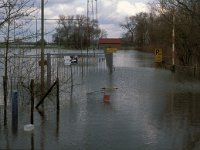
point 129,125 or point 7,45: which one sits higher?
point 7,45

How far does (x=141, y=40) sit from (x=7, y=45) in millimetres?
112994

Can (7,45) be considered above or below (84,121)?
above

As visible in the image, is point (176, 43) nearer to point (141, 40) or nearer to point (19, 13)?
point (19, 13)

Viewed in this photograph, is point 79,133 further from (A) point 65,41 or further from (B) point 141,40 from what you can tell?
(B) point 141,40

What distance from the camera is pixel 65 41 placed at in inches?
1051

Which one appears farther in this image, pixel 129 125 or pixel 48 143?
pixel 129 125

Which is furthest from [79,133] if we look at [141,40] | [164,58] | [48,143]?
[141,40]

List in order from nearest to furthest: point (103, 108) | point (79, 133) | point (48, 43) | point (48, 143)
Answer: point (48, 143), point (79, 133), point (103, 108), point (48, 43)

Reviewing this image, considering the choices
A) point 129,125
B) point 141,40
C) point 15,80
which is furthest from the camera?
point 141,40

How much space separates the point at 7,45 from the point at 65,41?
14417mm

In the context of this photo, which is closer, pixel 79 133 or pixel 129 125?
pixel 79 133

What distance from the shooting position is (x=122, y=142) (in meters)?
9.67

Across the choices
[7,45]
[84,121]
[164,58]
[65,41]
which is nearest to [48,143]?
[84,121]

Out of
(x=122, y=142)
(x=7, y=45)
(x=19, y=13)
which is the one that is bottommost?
(x=122, y=142)
